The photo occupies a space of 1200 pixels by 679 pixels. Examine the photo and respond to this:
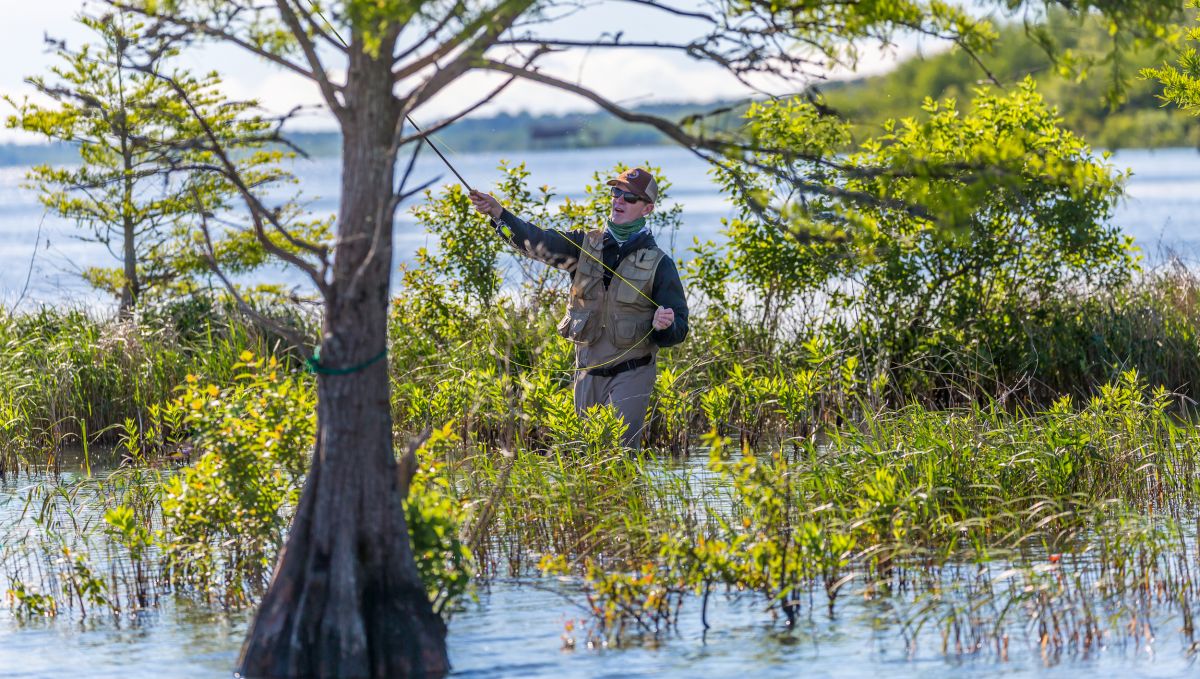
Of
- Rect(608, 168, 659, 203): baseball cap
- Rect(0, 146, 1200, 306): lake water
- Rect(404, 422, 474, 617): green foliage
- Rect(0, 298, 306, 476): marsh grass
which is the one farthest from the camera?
Rect(0, 146, 1200, 306): lake water

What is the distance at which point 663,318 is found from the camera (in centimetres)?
841

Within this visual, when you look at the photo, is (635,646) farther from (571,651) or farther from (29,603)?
(29,603)

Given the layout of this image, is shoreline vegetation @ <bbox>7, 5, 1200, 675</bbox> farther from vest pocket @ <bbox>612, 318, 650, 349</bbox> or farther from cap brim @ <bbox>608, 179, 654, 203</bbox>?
cap brim @ <bbox>608, 179, 654, 203</bbox>

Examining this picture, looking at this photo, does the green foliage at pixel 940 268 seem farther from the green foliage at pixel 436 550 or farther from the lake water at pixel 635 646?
the green foliage at pixel 436 550

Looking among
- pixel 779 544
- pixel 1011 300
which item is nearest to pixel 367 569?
pixel 779 544

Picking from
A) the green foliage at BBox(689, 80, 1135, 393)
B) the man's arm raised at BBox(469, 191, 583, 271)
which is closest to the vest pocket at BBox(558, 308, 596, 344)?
the man's arm raised at BBox(469, 191, 583, 271)

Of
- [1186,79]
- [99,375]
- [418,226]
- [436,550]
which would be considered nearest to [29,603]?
[436,550]

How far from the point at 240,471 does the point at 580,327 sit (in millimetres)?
2609

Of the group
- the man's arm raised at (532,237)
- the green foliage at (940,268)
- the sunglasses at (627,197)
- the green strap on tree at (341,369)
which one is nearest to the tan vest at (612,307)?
the man's arm raised at (532,237)

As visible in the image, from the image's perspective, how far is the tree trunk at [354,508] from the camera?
5.54 m

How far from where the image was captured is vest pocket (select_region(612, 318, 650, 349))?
870 centimetres

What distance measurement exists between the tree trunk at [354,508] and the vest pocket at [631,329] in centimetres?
316

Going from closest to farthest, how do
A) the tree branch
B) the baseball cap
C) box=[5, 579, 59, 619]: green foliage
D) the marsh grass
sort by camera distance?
the tree branch → box=[5, 579, 59, 619]: green foliage → the baseball cap → the marsh grass

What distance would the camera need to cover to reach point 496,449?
10.8 metres
